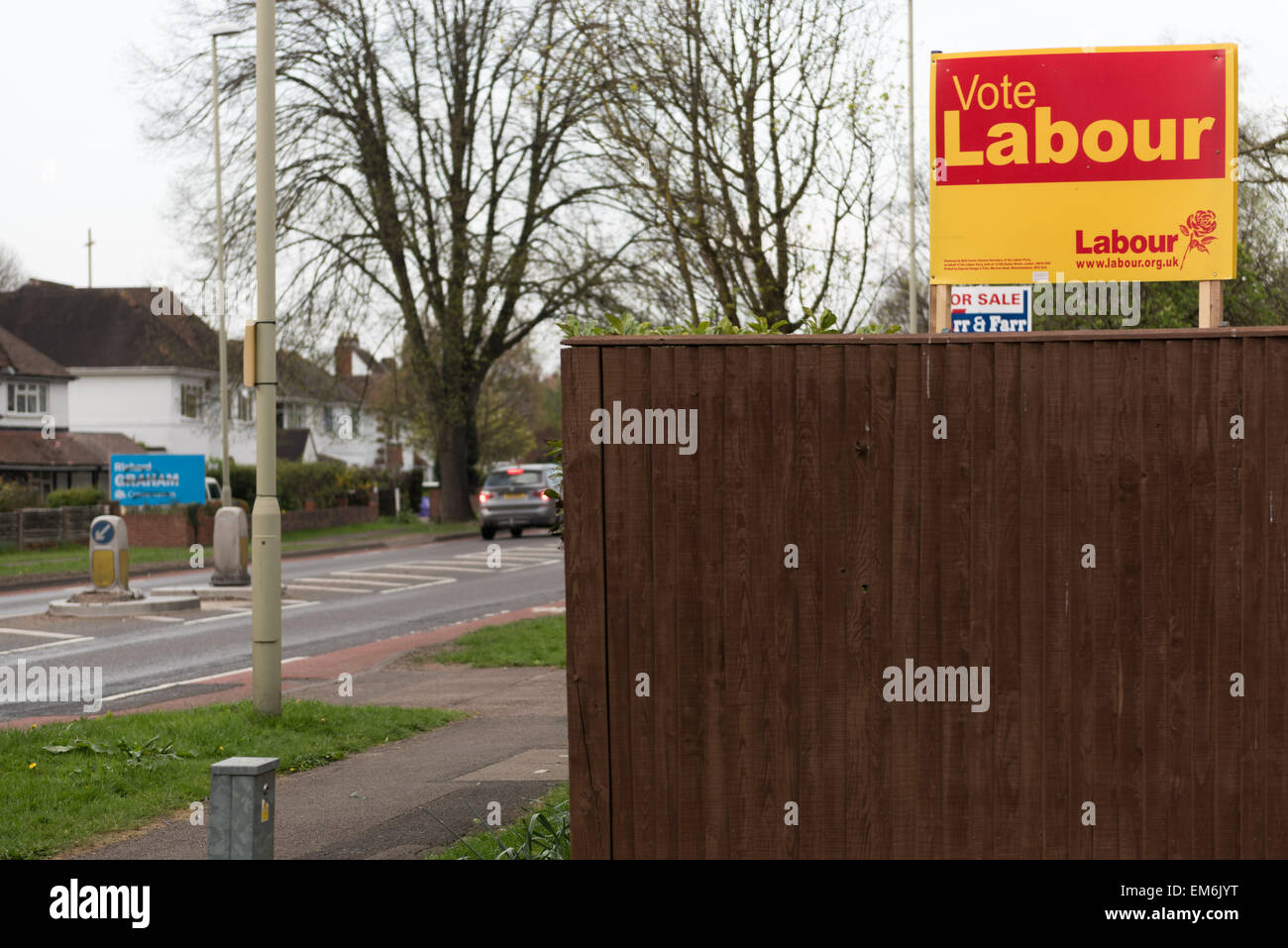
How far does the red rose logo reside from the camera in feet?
18.6

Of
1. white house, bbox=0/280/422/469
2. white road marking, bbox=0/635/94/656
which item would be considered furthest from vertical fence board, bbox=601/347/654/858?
white house, bbox=0/280/422/469

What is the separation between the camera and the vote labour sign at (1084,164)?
562cm

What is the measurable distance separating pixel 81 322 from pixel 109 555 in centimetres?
4831

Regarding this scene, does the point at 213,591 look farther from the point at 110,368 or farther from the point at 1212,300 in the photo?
the point at 110,368

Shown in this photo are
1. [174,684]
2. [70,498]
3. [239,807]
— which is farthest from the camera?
[70,498]

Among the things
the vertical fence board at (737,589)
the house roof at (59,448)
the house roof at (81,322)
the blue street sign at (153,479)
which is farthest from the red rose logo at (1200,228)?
the house roof at (81,322)

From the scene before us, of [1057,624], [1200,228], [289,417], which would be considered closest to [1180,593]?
[1057,624]

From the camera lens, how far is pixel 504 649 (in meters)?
14.2

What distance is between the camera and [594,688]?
488 centimetres

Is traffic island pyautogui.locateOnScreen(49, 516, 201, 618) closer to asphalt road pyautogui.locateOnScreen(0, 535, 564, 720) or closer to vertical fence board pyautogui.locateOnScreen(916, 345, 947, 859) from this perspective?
asphalt road pyautogui.locateOnScreen(0, 535, 564, 720)

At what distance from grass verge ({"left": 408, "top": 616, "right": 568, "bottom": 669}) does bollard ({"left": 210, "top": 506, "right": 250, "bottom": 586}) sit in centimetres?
697
